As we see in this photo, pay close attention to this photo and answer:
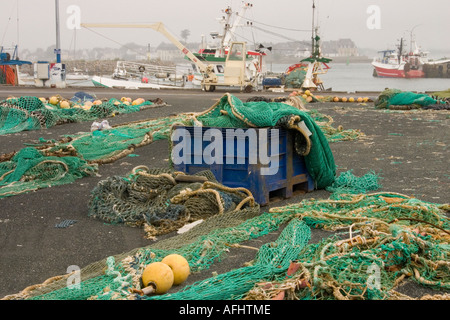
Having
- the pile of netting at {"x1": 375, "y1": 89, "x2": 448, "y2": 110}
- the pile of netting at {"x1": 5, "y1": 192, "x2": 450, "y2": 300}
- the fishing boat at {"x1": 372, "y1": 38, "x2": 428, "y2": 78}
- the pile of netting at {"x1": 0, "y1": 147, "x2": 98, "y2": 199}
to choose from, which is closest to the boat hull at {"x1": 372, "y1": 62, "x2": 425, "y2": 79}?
the fishing boat at {"x1": 372, "y1": 38, "x2": 428, "y2": 78}

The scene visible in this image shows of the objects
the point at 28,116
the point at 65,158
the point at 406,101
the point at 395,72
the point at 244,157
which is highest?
the point at 395,72

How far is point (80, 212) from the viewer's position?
18.1 feet

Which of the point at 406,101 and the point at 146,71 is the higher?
the point at 146,71

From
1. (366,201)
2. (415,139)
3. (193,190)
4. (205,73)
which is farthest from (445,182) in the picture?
(205,73)

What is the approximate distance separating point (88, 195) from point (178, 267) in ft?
9.42

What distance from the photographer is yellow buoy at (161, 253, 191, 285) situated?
3.57 metres

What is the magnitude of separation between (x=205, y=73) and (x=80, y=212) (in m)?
22.6

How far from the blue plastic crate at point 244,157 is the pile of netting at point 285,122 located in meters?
0.12

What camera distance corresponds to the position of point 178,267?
3.58 meters

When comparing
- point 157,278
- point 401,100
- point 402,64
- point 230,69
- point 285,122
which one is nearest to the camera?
point 157,278

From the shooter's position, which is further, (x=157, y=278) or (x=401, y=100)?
(x=401, y=100)

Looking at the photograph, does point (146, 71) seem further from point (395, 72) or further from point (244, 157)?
point (395, 72)

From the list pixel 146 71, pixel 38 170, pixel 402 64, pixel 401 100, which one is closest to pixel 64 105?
pixel 38 170

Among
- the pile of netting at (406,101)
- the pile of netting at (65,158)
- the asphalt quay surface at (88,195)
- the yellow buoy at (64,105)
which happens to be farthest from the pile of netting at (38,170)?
the pile of netting at (406,101)
